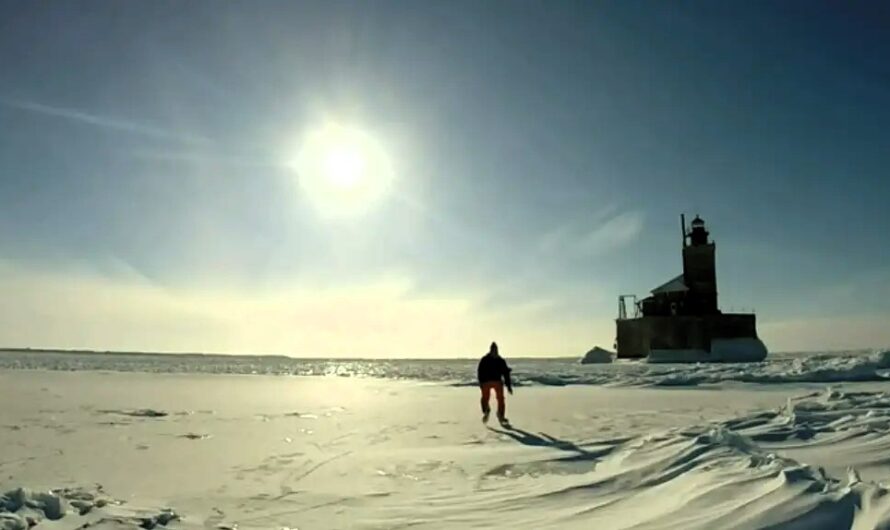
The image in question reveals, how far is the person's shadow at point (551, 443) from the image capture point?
334 inches

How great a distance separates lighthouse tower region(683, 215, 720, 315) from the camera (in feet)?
189

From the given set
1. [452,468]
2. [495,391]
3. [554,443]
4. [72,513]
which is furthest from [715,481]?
[495,391]

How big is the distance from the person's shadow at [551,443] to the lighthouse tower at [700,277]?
4915 cm

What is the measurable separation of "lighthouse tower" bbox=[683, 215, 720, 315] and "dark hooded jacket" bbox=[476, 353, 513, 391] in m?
46.6

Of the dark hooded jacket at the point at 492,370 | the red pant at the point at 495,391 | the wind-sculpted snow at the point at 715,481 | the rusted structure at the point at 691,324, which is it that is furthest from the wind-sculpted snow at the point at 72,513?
the rusted structure at the point at 691,324

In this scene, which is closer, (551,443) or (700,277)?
(551,443)

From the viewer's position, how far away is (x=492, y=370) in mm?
14078

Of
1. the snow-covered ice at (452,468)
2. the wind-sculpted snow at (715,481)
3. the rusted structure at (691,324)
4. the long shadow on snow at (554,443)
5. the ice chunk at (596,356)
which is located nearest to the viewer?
the wind-sculpted snow at (715,481)

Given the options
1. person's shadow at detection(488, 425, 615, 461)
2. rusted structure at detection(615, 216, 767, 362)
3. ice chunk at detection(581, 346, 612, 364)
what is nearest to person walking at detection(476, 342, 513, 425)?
person's shadow at detection(488, 425, 615, 461)

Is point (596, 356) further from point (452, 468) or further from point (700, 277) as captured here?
point (452, 468)

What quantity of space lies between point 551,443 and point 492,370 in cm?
435

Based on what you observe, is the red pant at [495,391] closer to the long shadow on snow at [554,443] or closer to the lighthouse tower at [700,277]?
the long shadow on snow at [554,443]

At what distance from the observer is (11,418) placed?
1303 cm

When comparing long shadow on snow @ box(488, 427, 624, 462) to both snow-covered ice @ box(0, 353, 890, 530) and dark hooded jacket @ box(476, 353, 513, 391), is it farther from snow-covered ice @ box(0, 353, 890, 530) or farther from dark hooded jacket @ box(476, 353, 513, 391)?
dark hooded jacket @ box(476, 353, 513, 391)
